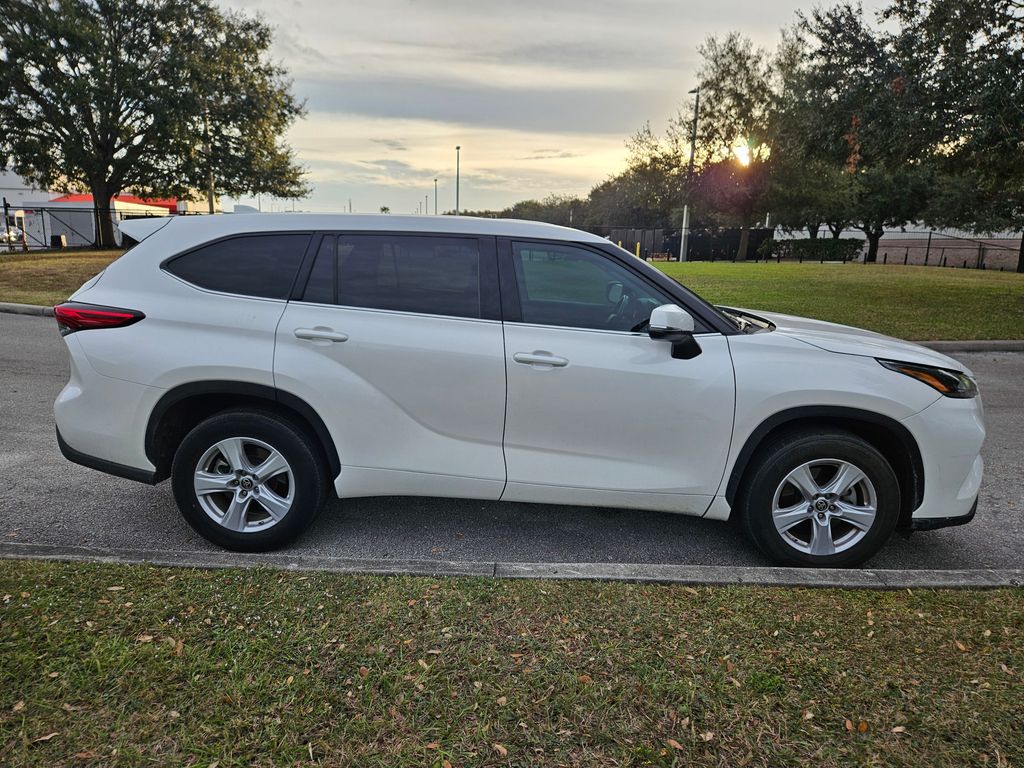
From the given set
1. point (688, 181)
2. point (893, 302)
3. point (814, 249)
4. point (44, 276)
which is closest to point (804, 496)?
point (893, 302)

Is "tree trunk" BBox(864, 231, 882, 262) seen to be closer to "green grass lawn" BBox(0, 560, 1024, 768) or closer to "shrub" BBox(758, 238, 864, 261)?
"shrub" BBox(758, 238, 864, 261)

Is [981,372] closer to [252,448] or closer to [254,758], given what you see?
[252,448]

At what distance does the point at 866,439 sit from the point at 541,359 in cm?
176

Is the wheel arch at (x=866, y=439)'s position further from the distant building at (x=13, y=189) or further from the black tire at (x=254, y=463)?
the distant building at (x=13, y=189)

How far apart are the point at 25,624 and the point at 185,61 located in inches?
1327

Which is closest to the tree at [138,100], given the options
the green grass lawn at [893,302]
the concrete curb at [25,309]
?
the concrete curb at [25,309]

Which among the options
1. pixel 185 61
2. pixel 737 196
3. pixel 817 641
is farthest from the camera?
pixel 737 196

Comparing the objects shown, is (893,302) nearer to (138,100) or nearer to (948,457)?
(948,457)

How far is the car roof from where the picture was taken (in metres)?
3.78

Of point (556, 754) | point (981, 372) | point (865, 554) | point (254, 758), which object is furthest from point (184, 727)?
point (981, 372)

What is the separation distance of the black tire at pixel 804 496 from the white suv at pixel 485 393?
11mm

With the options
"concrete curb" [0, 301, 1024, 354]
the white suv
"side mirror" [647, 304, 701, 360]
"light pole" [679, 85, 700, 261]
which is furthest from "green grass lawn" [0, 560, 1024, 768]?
"light pole" [679, 85, 700, 261]

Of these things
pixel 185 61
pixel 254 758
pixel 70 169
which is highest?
pixel 185 61

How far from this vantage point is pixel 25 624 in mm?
2855
